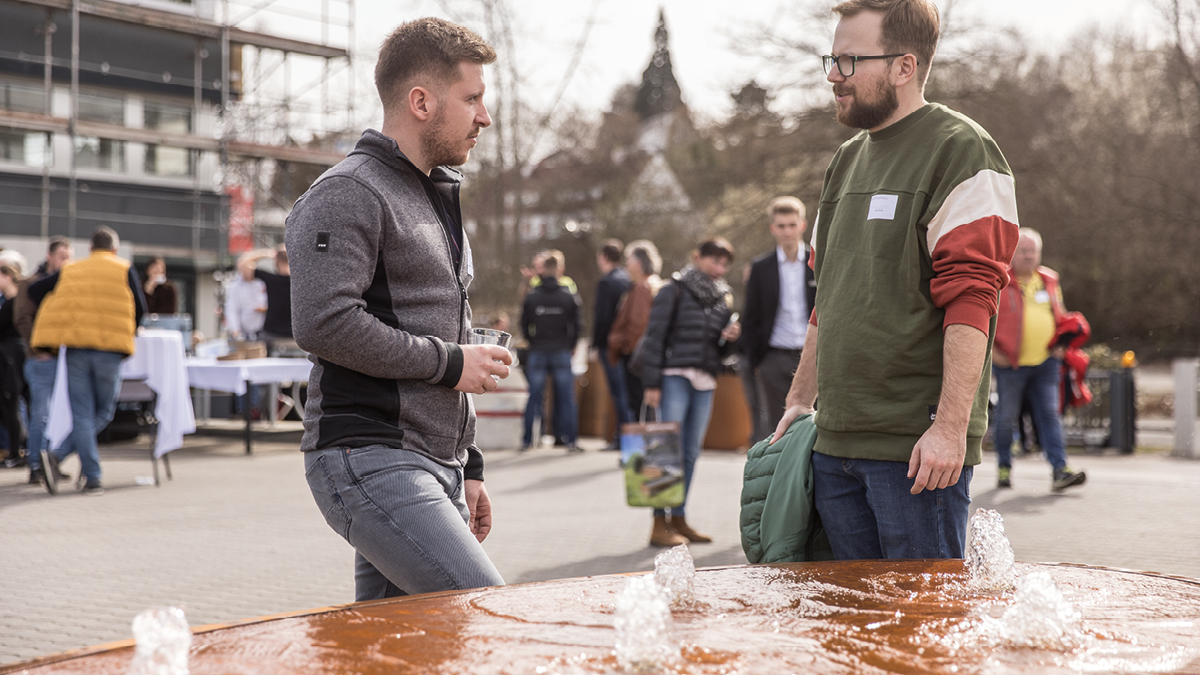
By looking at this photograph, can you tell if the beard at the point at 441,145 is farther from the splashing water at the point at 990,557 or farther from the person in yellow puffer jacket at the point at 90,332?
the person in yellow puffer jacket at the point at 90,332

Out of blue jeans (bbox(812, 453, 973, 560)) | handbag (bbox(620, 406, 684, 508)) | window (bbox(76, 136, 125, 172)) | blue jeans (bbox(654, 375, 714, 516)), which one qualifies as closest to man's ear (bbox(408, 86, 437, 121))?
blue jeans (bbox(812, 453, 973, 560))

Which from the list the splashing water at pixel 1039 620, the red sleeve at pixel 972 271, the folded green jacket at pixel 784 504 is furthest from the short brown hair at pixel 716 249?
the splashing water at pixel 1039 620

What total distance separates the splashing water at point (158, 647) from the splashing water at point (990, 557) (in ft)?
4.32

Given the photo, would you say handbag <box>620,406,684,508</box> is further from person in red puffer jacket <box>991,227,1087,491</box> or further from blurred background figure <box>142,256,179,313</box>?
blurred background figure <box>142,256,179,313</box>

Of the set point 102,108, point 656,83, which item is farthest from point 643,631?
point 656,83

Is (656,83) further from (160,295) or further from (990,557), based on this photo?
(990,557)

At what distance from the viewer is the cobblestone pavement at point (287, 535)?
5539 millimetres

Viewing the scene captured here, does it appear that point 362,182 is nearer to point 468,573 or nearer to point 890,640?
point 468,573

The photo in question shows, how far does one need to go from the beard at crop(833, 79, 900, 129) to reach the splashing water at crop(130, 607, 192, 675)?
2.06 meters

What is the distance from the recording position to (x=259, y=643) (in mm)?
1511

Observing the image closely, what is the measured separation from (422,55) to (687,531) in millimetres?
5160

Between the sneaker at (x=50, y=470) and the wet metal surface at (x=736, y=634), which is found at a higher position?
the wet metal surface at (x=736, y=634)

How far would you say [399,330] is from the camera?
92.0 inches

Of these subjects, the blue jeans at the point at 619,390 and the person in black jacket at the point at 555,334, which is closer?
the blue jeans at the point at 619,390
